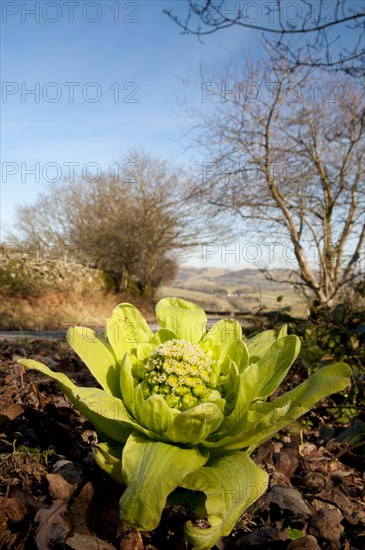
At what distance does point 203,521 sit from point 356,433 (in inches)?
45.2

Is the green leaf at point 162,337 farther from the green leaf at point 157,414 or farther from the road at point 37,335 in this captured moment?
the road at point 37,335

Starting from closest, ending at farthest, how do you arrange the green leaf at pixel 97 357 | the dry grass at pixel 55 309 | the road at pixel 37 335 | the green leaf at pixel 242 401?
the green leaf at pixel 242 401 → the green leaf at pixel 97 357 → the road at pixel 37 335 → the dry grass at pixel 55 309

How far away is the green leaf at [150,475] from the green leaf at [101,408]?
60mm

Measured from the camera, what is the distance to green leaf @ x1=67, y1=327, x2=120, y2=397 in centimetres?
135

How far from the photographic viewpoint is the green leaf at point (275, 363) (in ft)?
4.45

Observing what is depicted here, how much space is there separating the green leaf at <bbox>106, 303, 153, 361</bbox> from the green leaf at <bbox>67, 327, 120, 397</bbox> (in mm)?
32

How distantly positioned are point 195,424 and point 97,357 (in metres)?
0.38

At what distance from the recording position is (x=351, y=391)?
117 inches

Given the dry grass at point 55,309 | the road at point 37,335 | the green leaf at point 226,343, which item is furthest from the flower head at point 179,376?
the dry grass at point 55,309

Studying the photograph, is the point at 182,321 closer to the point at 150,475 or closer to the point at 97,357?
the point at 97,357

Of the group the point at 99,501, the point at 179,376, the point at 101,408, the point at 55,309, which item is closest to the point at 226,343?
the point at 179,376

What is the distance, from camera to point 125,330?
59.3 inches

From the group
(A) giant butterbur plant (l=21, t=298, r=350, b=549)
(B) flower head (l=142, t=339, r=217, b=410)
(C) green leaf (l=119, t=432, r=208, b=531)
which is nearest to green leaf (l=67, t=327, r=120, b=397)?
(A) giant butterbur plant (l=21, t=298, r=350, b=549)

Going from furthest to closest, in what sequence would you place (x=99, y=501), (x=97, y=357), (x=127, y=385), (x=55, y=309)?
1. (x=55, y=309)
2. (x=97, y=357)
3. (x=127, y=385)
4. (x=99, y=501)
